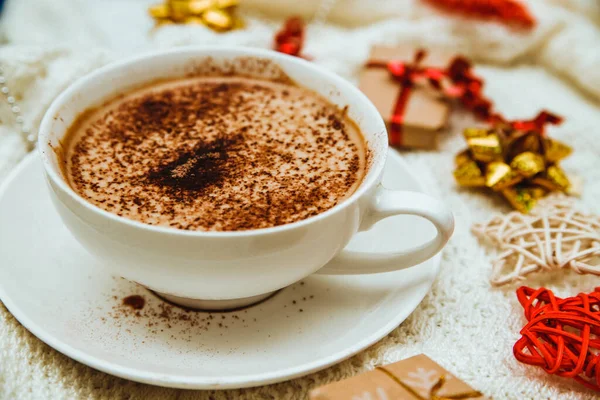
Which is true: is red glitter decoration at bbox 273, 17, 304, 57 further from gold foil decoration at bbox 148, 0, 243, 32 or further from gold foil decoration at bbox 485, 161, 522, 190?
gold foil decoration at bbox 485, 161, 522, 190

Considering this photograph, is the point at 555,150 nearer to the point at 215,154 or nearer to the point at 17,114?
the point at 215,154

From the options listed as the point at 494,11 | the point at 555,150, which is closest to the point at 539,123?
the point at 555,150

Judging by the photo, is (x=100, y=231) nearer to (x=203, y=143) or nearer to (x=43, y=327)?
(x=43, y=327)

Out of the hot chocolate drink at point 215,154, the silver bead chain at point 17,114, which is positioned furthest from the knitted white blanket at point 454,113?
the hot chocolate drink at point 215,154

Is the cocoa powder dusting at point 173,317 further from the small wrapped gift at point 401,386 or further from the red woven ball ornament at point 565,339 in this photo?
the red woven ball ornament at point 565,339

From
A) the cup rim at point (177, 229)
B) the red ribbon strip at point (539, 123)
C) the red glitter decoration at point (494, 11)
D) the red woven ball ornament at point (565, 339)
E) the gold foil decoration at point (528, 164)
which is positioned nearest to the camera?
the cup rim at point (177, 229)

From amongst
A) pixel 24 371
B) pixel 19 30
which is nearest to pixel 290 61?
pixel 24 371

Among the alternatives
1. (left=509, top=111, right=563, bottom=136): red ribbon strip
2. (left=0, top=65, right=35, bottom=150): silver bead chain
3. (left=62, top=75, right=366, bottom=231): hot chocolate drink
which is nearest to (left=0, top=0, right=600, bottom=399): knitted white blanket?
(left=0, top=65, right=35, bottom=150): silver bead chain
